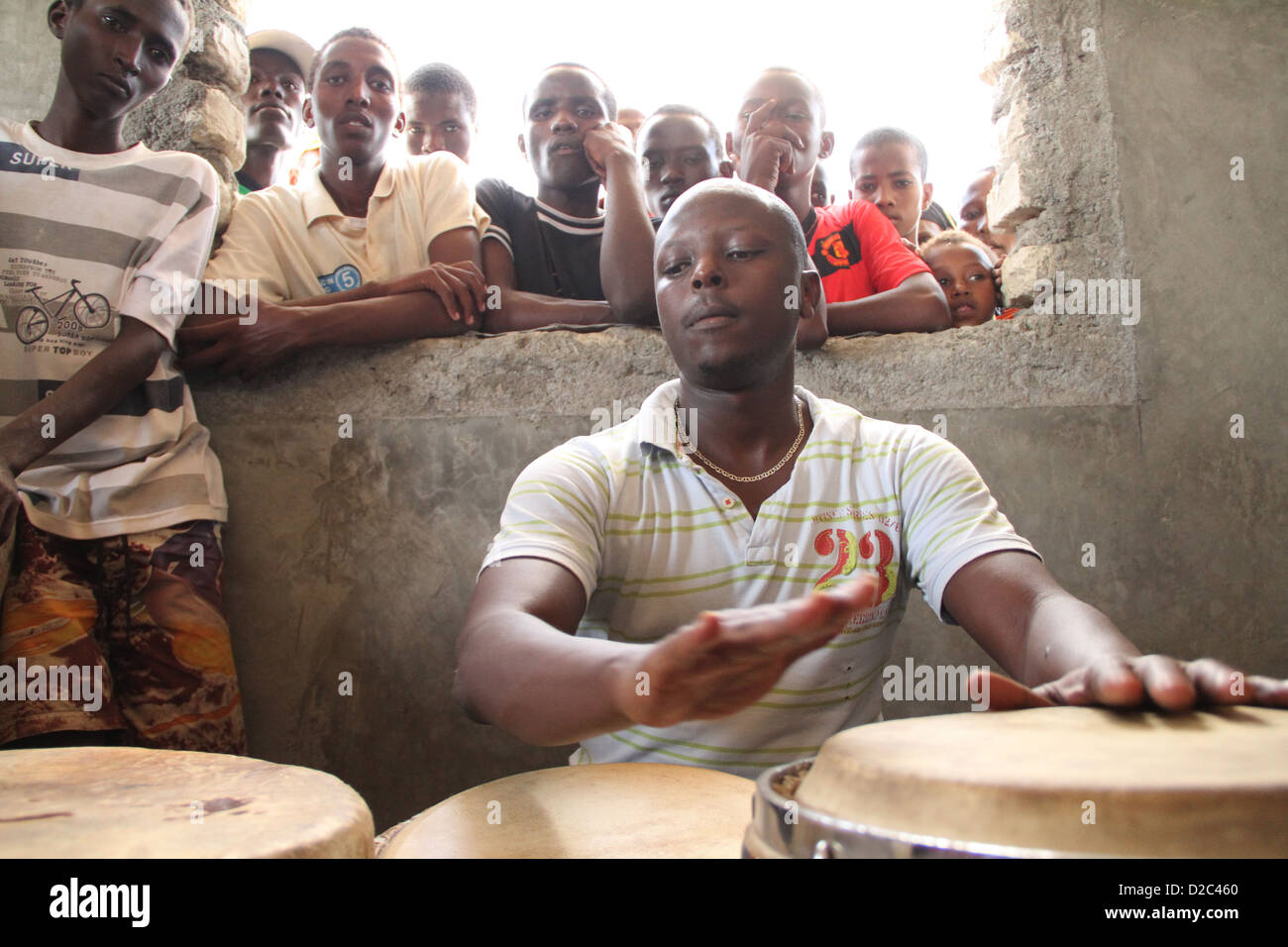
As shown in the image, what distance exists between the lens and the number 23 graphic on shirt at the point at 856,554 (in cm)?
157

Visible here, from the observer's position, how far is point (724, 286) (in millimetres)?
1718

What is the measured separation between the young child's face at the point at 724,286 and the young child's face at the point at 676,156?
936 mm

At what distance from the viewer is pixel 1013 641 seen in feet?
4.51

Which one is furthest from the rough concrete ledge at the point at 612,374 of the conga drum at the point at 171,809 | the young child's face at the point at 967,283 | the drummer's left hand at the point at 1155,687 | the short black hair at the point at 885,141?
the short black hair at the point at 885,141

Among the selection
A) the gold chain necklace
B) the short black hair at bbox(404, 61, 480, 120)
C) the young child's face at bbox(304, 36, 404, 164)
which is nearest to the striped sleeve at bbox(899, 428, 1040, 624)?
the gold chain necklace

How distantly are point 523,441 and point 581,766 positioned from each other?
44.1 inches

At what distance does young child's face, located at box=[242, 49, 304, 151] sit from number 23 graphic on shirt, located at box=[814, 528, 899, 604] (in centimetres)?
290

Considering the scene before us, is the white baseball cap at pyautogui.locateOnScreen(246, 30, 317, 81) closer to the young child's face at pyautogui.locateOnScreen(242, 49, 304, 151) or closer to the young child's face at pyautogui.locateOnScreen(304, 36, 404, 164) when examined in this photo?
the young child's face at pyautogui.locateOnScreen(242, 49, 304, 151)

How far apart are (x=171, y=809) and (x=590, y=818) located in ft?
1.55

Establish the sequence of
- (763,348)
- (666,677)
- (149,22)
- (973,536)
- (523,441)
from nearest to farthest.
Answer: (666,677)
(973,536)
(763,348)
(149,22)
(523,441)

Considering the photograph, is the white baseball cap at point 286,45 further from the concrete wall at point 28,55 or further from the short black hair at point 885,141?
the short black hair at point 885,141

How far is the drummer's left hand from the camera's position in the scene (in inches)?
34.8

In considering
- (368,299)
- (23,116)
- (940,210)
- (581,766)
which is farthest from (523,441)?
(940,210)

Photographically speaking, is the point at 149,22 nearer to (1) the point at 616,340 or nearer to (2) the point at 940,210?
(1) the point at 616,340
